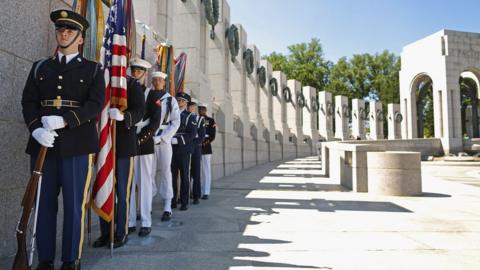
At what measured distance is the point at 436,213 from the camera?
5598 mm

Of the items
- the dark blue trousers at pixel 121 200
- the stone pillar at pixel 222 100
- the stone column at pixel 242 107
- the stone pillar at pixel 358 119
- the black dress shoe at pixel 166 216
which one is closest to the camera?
the dark blue trousers at pixel 121 200

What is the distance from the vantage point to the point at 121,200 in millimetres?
3768

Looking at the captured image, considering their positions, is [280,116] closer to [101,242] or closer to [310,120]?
[310,120]

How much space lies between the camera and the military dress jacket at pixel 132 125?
148 inches

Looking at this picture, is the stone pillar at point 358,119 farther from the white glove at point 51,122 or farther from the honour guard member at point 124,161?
the white glove at point 51,122

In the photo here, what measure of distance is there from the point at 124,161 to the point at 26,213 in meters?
1.33

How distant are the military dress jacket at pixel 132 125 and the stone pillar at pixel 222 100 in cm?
721

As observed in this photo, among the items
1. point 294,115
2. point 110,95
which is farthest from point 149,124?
point 294,115

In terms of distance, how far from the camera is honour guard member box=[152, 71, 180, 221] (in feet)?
15.6

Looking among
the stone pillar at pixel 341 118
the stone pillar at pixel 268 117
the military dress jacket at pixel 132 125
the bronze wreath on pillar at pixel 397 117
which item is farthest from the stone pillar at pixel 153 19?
the bronze wreath on pillar at pixel 397 117

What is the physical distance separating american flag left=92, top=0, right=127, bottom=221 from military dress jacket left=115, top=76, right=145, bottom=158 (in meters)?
0.18

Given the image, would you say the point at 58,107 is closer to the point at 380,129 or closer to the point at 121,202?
the point at 121,202

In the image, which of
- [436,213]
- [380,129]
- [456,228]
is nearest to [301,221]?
[456,228]

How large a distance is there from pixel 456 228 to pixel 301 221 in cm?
203
